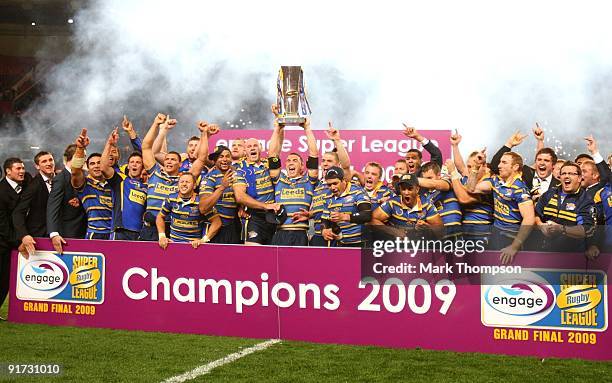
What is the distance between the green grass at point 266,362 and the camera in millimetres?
4453

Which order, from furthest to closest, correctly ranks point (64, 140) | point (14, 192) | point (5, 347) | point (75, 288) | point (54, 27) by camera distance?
point (54, 27) → point (64, 140) → point (14, 192) → point (75, 288) → point (5, 347)

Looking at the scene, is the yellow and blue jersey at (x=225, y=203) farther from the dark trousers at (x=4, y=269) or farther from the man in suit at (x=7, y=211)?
the dark trousers at (x=4, y=269)

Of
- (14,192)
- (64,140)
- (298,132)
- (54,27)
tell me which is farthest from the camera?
(54,27)

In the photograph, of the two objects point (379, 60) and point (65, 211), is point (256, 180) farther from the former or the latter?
point (379, 60)

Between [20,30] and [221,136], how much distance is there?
49.3 feet

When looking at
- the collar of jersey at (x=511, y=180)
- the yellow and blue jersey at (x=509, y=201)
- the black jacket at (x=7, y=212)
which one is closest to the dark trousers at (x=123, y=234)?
the black jacket at (x=7, y=212)

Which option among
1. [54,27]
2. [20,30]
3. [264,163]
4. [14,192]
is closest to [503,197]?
[264,163]

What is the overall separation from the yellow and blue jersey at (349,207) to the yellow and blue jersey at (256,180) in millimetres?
743

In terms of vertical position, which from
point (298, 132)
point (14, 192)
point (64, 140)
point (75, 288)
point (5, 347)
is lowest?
point (5, 347)

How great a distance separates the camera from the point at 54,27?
68.5 feet

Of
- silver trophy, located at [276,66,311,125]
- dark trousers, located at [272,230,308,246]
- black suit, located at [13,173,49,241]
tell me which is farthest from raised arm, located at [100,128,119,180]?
dark trousers, located at [272,230,308,246]

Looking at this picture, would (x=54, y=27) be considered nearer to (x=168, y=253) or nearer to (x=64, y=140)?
(x=64, y=140)

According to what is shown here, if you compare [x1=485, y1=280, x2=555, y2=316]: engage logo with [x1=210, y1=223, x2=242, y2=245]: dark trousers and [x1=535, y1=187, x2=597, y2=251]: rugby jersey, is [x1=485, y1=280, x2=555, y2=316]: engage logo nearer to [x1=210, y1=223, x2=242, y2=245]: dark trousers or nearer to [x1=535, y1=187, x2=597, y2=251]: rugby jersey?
[x1=535, y1=187, x2=597, y2=251]: rugby jersey

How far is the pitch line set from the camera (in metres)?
4.38
